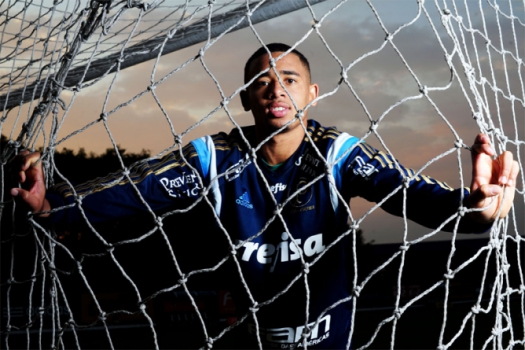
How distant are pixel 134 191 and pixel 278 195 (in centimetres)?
42

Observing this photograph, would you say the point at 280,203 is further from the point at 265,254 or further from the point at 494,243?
the point at 494,243

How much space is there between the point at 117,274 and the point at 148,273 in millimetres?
599

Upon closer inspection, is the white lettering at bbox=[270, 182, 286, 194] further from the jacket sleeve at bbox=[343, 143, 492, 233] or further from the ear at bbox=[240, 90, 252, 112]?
the ear at bbox=[240, 90, 252, 112]

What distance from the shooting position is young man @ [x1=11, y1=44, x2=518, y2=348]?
1.56 meters

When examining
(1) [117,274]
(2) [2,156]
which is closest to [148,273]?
(1) [117,274]

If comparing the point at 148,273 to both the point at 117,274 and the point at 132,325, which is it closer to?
the point at 117,274

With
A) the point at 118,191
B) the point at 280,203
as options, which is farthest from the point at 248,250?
the point at 118,191

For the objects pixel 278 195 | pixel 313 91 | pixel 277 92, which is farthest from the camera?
pixel 313 91

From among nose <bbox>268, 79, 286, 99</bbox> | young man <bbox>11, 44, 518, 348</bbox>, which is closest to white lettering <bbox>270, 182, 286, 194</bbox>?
young man <bbox>11, 44, 518, 348</bbox>

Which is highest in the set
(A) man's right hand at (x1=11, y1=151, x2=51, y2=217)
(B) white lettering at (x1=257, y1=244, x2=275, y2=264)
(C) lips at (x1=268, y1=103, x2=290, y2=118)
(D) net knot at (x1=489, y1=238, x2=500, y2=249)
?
(C) lips at (x1=268, y1=103, x2=290, y2=118)

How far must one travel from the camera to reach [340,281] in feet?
5.53

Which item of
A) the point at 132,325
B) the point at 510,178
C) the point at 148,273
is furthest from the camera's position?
the point at 148,273

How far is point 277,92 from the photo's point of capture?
1.59m

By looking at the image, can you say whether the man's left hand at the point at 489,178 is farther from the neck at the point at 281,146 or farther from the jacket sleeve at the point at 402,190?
the neck at the point at 281,146
